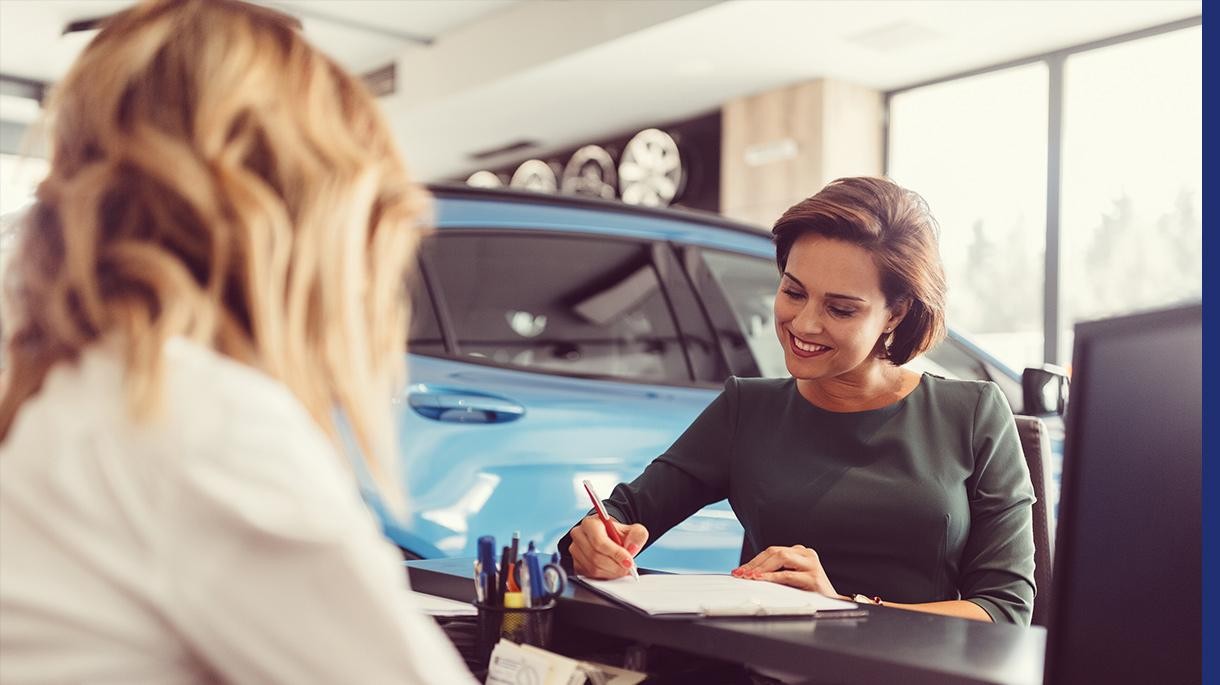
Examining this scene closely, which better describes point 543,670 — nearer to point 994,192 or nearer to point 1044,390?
point 1044,390

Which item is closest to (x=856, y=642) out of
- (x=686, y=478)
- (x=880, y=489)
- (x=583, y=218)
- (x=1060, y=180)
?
(x=880, y=489)

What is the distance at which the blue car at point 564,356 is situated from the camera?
2.39m

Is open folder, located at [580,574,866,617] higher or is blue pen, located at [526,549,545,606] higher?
blue pen, located at [526,549,545,606]

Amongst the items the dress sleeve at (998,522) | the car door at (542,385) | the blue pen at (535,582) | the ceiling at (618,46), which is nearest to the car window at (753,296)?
the car door at (542,385)

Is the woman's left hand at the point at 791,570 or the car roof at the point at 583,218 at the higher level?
the car roof at the point at 583,218

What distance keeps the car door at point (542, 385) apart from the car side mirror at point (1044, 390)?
732mm

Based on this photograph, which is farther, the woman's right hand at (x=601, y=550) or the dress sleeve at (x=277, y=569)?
the woman's right hand at (x=601, y=550)

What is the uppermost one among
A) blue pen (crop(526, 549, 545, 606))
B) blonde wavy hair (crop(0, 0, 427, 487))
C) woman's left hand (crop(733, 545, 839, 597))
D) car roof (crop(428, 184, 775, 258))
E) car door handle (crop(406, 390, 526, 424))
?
car roof (crop(428, 184, 775, 258))

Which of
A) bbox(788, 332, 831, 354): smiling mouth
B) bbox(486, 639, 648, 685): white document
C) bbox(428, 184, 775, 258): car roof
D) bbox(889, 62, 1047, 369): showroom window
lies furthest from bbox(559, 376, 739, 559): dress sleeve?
bbox(889, 62, 1047, 369): showroom window

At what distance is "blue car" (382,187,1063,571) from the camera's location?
2389 mm

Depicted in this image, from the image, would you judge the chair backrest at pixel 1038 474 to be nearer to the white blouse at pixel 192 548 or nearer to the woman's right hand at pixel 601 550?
the woman's right hand at pixel 601 550

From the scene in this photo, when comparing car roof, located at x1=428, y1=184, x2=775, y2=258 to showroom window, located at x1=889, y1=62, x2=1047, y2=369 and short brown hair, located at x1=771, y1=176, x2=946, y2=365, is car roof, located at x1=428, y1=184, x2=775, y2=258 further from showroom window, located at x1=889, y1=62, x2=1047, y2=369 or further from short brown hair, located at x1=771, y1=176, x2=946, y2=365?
showroom window, located at x1=889, y1=62, x2=1047, y2=369

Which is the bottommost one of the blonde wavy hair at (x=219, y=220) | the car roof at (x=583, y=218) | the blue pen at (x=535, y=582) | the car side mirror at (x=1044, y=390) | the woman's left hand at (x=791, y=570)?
the woman's left hand at (x=791, y=570)

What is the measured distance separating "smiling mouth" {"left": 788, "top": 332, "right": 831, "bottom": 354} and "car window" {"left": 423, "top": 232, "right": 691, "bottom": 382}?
922 mm
